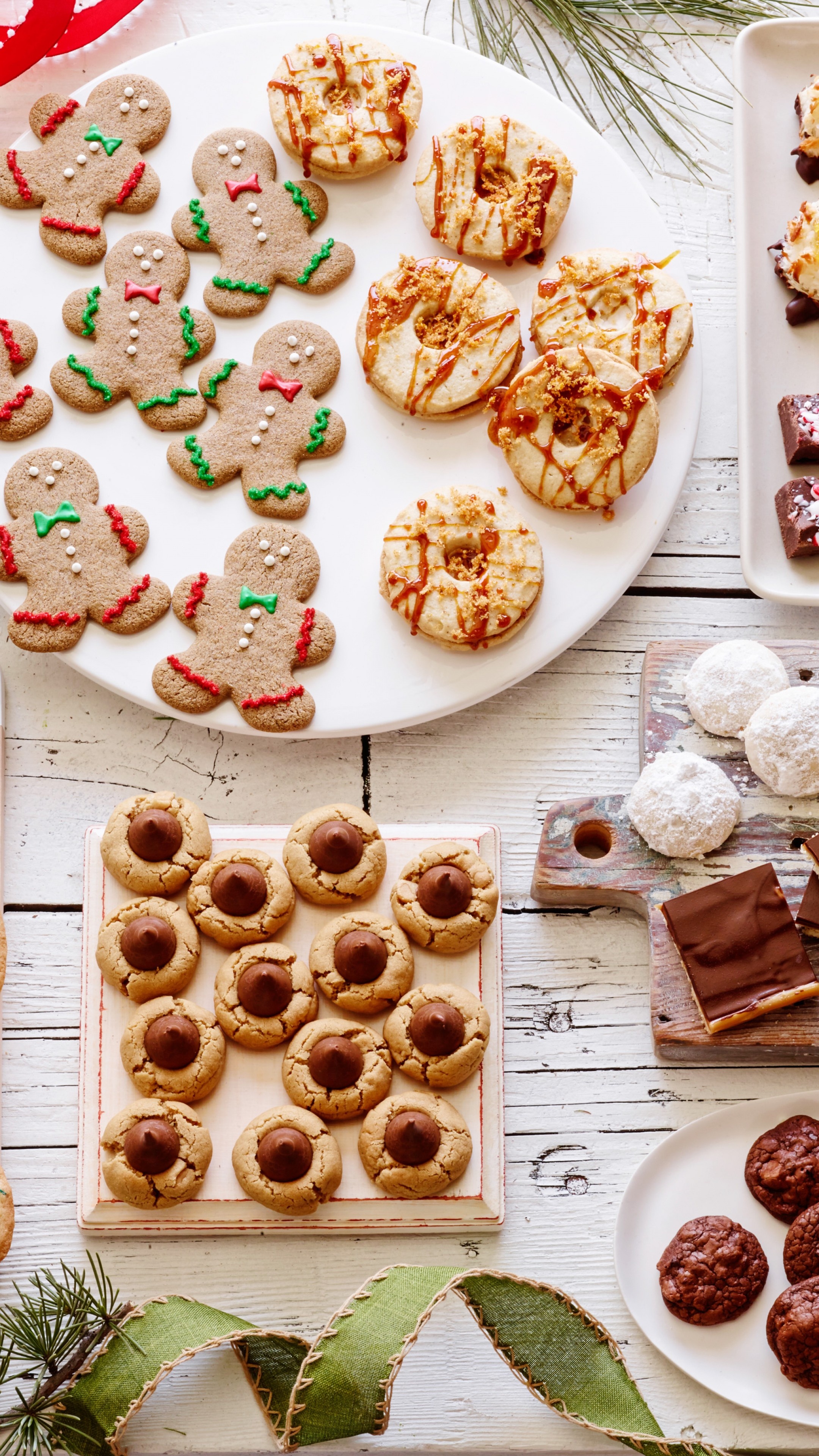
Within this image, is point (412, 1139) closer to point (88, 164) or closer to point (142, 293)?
point (142, 293)

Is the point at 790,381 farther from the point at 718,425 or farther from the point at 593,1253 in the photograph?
the point at 593,1253

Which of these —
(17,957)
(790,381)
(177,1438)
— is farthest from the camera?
(790,381)

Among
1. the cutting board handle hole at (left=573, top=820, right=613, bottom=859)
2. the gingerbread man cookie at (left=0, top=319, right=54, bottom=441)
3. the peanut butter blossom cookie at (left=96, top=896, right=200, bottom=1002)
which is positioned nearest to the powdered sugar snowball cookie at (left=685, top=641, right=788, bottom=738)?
the cutting board handle hole at (left=573, top=820, right=613, bottom=859)

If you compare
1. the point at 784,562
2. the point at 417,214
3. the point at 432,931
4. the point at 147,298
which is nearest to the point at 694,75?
the point at 417,214

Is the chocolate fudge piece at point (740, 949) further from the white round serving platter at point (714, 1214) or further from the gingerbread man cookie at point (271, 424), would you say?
the gingerbread man cookie at point (271, 424)

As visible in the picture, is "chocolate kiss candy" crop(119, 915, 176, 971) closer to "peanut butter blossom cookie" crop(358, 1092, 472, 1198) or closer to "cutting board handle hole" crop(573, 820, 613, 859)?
"peanut butter blossom cookie" crop(358, 1092, 472, 1198)

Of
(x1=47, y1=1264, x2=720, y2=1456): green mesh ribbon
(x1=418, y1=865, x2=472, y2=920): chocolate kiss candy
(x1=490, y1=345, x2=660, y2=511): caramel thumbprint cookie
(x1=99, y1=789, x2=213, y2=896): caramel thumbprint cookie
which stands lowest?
(x1=47, y1=1264, x2=720, y2=1456): green mesh ribbon

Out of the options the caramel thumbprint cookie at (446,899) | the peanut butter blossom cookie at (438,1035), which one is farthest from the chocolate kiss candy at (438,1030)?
the caramel thumbprint cookie at (446,899)
